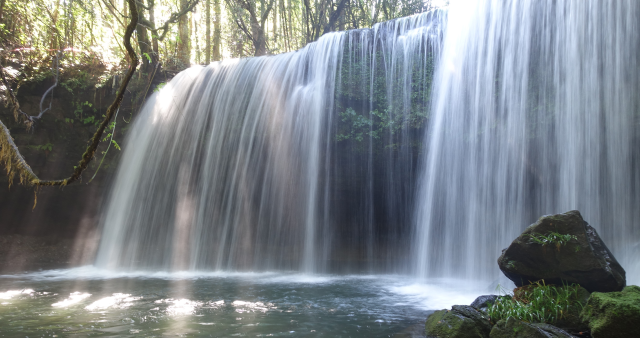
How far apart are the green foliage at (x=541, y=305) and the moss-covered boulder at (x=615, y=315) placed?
0.49 meters

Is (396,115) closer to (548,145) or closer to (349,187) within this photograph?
(349,187)

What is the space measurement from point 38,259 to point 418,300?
1075cm

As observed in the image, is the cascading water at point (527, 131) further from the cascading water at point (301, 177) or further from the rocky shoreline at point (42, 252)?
the rocky shoreline at point (42, 252)

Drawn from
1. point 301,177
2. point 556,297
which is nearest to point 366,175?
point 301,177

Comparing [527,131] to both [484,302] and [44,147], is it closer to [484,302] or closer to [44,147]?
[484,302]

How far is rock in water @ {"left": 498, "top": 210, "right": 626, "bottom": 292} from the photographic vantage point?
483cm

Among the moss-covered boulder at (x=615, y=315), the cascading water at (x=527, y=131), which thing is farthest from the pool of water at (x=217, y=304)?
the moss-covered boulder at (x=615, y=315)

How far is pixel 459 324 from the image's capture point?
4.22m

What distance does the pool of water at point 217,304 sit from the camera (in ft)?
15.7

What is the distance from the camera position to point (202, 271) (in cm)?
988

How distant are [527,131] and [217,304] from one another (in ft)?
23.1

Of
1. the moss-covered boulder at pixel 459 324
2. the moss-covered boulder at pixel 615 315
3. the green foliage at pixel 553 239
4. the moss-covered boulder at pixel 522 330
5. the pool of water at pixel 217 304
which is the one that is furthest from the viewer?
the green foliage at pixel 553 239

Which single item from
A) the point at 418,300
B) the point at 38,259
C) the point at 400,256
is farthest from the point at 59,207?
the point at 418,300

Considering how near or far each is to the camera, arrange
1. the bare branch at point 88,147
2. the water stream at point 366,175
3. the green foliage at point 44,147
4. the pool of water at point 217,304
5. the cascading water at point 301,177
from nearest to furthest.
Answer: the bare branch at point 88,147 → the pool of water at point 217,304 → the water stream at point 366,175 → the cascading water at point 301,177 → the green foliage at point 44,147
